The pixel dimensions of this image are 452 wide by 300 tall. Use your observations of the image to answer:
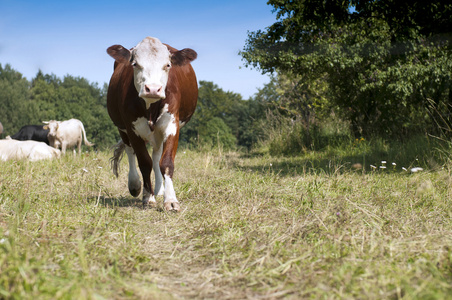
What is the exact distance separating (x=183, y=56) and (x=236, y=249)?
8.57 ft

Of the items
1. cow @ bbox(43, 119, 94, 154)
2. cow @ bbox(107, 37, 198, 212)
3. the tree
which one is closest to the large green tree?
cow @ bbox(107, 37, 198, 212)

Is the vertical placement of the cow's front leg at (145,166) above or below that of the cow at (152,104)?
below

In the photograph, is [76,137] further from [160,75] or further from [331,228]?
[331,228]

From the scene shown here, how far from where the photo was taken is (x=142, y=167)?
15.7 feet

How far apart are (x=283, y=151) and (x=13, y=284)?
11.9 m

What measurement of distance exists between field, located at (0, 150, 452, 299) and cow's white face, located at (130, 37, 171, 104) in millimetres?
1181

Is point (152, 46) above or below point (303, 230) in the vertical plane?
above

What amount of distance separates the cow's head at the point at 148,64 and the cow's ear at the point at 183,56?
0.12m

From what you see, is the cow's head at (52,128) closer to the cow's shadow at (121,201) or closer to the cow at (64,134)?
the cow at (64,134)

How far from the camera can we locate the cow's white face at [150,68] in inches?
152

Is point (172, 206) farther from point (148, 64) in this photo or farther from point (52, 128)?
point (52, 128)

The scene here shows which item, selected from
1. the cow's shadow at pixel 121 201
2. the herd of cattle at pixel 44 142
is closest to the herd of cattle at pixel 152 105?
the cow's shadow at pixel 121 201

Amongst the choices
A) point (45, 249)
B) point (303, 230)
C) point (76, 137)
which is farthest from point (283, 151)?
point (45, 249)

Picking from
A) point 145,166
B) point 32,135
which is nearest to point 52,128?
point 32,135
